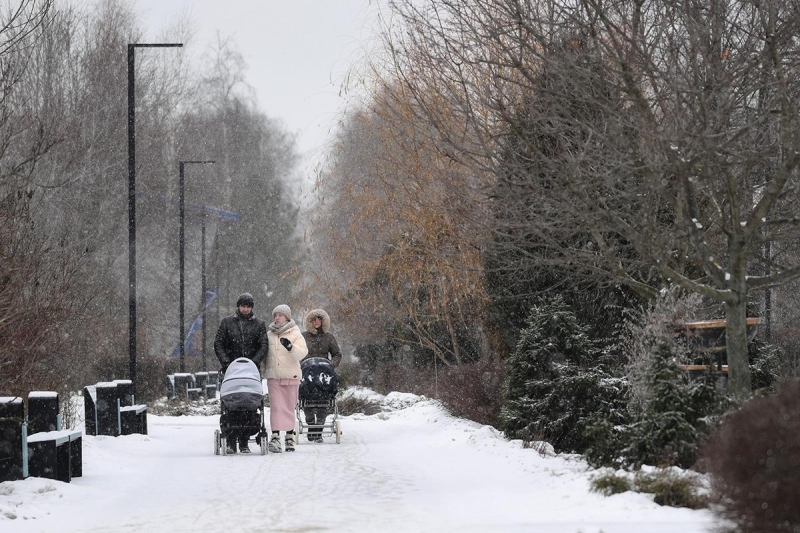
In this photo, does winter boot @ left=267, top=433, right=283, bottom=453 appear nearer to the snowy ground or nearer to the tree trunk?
the snowy ground

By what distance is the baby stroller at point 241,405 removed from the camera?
15148 mm

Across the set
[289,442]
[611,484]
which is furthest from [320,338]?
[611,484]

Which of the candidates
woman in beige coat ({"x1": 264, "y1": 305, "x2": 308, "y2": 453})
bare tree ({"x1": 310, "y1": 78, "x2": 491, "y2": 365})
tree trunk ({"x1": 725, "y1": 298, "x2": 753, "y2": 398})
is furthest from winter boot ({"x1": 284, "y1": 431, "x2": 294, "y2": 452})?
tree trunk ({"x1": 725, "y1": 298, "x2": 753, "y2": 398})

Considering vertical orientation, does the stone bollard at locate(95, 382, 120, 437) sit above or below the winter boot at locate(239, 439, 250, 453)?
above

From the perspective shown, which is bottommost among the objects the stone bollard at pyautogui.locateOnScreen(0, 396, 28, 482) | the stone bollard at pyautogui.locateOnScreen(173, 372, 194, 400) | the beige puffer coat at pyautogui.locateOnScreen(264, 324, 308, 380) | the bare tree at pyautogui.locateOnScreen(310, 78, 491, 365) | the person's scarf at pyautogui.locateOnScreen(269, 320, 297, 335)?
the stone bollard at pyautogui.locateOnScreen(173, 372, 194, 400)

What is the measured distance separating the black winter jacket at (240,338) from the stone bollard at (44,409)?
12.4 feet

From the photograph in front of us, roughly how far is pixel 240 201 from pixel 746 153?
54.3 metres

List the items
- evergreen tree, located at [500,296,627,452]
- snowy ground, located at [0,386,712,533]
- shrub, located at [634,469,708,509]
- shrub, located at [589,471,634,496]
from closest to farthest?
shrub, located at [634,469,708,509] → snowy ground, located at [0,386,712,533] → shrub, located at [589,471,634,496] → evergreen tree, located at [500,296,627,452]

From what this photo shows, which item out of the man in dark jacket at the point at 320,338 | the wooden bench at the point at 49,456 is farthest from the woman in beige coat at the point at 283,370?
the wooden bench at the point at 49,456

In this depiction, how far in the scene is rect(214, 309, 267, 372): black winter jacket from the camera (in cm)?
1611

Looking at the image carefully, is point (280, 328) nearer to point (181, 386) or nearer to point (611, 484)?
point (611, 484)

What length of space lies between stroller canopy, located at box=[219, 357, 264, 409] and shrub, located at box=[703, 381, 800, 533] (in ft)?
31.5

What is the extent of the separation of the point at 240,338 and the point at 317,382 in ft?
7.31

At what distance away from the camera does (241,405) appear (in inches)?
596
